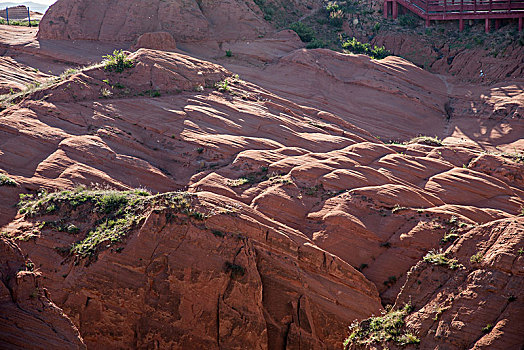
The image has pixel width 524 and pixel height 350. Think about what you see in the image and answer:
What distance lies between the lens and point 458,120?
1053 inches

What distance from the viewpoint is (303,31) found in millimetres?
33062

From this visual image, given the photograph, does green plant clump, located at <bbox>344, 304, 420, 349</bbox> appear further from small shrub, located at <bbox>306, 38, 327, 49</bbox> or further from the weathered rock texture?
small shrub, located at <bbox>306, 38, 327, 49</bbox>

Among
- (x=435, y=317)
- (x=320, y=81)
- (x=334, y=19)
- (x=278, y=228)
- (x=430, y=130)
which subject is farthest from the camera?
(x=334, y=19)

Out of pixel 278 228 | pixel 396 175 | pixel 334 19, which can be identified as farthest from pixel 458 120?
pixel 278 228

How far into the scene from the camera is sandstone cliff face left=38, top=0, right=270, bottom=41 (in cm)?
2908

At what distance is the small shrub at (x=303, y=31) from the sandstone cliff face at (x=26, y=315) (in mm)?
26750

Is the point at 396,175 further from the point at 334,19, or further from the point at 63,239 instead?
the point at 334,19

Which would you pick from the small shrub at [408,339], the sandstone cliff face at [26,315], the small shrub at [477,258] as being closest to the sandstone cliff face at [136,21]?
the small shrub at [477,258]

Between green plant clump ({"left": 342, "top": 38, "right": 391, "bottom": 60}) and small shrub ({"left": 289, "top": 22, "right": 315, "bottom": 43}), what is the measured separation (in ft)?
6.75

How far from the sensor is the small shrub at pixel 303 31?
107 ft

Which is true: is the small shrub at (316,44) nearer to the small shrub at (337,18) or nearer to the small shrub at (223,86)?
the small shrub at (337,18)

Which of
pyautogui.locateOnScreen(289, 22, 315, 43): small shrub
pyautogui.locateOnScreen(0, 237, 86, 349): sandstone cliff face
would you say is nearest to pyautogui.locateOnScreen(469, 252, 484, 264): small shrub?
pyautogui.locateOnScreen(0, 237, 86, 349): sandstone cliff face

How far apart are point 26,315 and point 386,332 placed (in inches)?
242

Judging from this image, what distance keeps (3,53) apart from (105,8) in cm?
593
